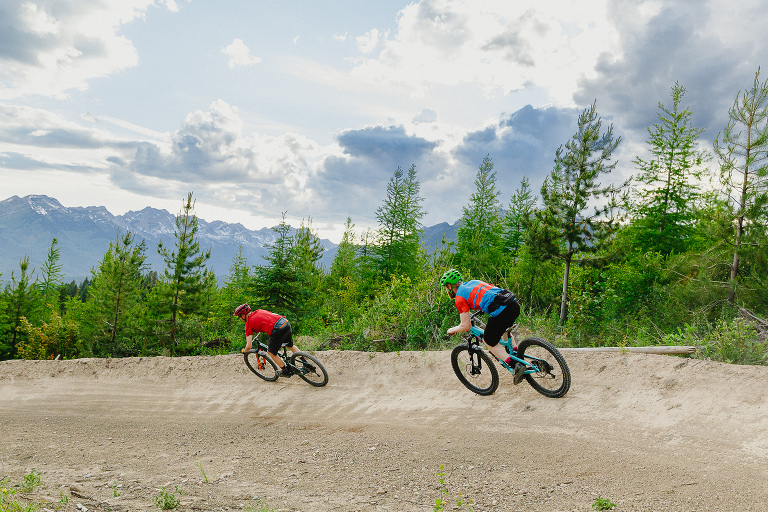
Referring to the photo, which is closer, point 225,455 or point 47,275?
point 225,455

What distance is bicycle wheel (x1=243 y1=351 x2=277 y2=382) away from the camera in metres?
10.3

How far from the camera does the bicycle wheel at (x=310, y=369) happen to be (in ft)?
32.1

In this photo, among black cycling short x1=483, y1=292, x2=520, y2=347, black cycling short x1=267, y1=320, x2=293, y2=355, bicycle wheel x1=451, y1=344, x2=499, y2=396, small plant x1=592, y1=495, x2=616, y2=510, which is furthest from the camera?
black cycling short x1=267, y1=320, x2=293, y2=355

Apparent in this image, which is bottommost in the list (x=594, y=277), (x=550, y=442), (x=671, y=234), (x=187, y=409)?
(x=187, y=409)

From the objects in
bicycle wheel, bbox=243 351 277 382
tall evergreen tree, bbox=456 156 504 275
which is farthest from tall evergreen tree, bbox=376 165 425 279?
bicycle wheel, bbox=243 351 277 382

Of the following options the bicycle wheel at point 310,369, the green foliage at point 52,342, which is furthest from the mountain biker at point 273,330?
the green foliage at point 52,342

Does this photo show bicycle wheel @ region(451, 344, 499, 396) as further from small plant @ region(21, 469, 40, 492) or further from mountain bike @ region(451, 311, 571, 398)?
small plant @ region(21, 469, 40, 492)

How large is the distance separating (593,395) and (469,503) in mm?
3966

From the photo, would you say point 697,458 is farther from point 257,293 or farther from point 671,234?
point 671,234

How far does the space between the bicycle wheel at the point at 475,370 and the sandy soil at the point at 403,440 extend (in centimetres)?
22

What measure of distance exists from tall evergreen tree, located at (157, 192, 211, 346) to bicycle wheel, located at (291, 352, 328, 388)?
46.9ft

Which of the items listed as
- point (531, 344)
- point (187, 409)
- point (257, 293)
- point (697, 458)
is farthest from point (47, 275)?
point (697, 458)

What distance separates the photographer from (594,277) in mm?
17016

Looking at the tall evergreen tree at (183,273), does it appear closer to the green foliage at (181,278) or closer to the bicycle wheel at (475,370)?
the green foliage at (181,278)
